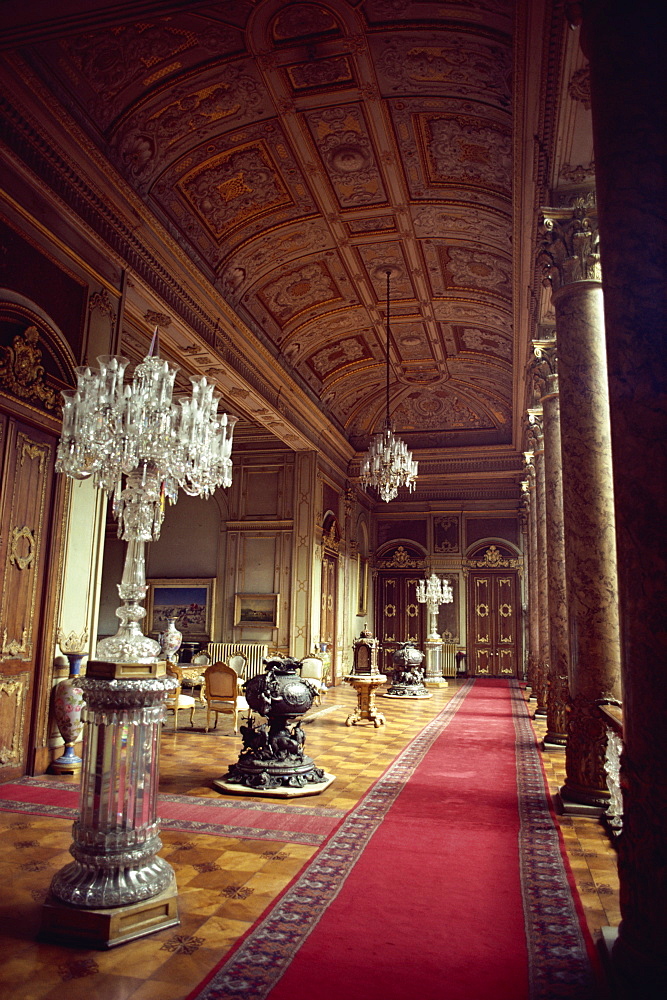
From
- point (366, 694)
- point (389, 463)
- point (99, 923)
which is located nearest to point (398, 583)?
point (389, 463)

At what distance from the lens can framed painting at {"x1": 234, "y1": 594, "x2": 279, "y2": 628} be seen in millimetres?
14469

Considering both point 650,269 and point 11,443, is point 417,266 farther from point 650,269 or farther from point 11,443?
point 650,269

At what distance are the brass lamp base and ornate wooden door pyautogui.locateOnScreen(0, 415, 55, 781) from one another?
10.5 ft

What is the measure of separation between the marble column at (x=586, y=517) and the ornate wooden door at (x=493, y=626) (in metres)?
14.1

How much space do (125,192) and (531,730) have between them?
26.5 feet

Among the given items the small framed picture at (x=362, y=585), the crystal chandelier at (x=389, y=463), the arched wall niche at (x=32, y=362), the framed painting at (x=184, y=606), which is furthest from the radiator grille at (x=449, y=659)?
the arched wall niche at (x=32, y=362)

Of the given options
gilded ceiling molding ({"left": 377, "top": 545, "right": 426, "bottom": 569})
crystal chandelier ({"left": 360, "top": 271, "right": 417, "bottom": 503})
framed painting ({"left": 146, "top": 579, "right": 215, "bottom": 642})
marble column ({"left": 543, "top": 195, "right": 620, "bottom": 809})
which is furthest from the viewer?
gilded ceiling molding ({"left": 377, "top": 545, "right": 426, "bottom": 569})

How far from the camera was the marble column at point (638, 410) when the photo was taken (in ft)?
7.45

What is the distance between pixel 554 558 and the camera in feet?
25.6

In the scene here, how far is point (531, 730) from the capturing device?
30.1 feet

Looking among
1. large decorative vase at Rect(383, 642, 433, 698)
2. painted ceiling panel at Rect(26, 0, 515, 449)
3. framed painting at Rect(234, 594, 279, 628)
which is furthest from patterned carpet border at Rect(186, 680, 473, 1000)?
framed painting at Rect(234, 594, 279, 628)

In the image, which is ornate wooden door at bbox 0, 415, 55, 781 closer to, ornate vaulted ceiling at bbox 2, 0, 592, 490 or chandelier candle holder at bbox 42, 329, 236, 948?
chandelier candle holder at bbox 42, 329, 236, 948

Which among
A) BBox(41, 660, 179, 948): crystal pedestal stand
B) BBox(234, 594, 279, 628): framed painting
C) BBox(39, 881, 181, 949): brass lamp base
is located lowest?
BBox(39, 881, 181, 949): brass lamp base

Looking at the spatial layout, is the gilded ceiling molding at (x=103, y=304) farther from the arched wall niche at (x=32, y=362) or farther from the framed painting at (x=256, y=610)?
the framed painting at (x=256, y=610)
